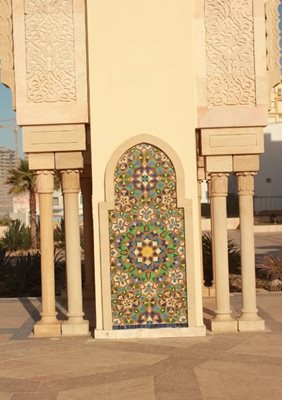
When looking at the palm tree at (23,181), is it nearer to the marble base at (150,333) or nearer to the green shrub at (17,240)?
the green shrub at (17,240)

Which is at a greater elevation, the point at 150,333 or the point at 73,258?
the point at 73,258

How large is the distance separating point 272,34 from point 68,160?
358 centimetres

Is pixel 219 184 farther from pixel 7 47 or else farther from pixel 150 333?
pixel 7 47

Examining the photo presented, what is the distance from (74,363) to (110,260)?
5.56 feet

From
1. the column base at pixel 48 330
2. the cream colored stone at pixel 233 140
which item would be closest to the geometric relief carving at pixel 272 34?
the cream colored stone at pixel 233 140

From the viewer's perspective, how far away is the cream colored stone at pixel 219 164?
8977 mm

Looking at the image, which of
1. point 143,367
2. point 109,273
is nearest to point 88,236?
point 109,273

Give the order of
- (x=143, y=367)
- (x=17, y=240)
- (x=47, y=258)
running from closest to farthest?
(x=143, y=367) → (x=47, y=258) → (x=17, y=240)

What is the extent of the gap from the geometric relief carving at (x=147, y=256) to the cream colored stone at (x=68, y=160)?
743 millimetres

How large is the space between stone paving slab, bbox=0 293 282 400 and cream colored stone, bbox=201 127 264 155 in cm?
266

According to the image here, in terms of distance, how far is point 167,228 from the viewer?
8.66m

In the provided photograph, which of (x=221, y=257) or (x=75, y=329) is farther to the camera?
(x=221, y=257)

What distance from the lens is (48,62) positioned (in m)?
8.81

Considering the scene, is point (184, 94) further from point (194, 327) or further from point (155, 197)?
point (194, 327)
